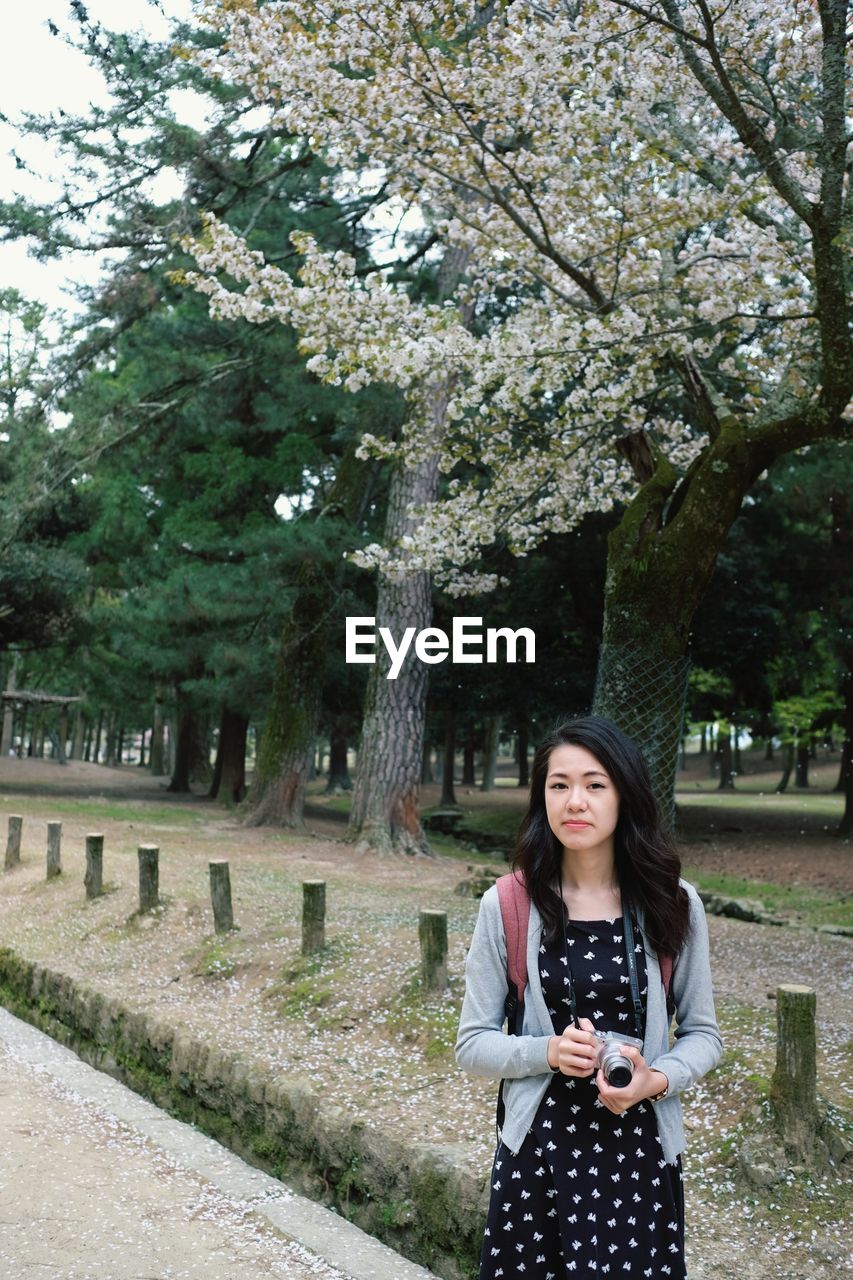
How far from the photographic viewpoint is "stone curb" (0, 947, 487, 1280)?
4.12 metres

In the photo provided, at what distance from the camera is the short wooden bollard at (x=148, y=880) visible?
873 centimetres

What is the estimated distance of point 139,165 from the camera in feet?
34.9

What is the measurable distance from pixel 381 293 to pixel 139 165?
176 inches

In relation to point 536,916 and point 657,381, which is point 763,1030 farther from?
point 657,381

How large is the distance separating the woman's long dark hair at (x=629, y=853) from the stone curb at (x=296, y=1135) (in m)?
2.14

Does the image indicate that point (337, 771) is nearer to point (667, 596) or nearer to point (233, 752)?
point (233, 752)

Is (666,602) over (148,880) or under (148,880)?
over

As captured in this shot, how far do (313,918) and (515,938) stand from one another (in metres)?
4.78

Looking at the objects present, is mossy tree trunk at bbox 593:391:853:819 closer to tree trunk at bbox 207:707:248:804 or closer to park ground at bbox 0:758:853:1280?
park ground at bbox 0:758:853:1280

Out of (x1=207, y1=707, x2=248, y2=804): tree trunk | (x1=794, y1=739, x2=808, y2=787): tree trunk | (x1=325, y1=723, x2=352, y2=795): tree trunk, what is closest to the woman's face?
(x1=207, y1=707, x2=248, y2=804): tree trunk

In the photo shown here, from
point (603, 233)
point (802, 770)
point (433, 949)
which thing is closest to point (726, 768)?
point (802, 770)

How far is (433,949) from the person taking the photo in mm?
5898

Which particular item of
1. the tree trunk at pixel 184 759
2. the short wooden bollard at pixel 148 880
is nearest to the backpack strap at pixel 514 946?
the short wooden bollard at pixel 148 880

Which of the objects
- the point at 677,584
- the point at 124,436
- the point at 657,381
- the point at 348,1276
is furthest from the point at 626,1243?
the point at 124,436
